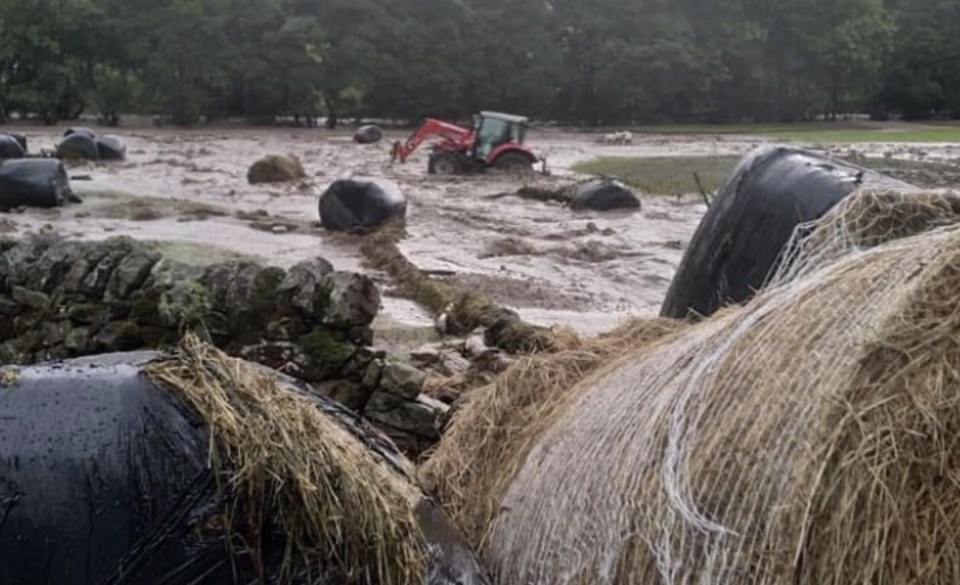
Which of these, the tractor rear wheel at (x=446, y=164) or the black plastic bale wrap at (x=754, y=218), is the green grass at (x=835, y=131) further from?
the black plastic bale wrap at (x=754, y=218)

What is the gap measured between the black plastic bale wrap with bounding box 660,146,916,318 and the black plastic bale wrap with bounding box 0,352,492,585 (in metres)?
3.16

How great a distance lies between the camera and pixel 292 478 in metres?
3.17

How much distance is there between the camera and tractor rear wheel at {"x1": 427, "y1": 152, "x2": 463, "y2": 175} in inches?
1252

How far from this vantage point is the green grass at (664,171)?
2948 cm

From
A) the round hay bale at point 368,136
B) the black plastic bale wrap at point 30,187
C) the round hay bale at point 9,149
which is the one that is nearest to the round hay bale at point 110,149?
the round hay bale at point 9,149

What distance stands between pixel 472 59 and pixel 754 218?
171 ft

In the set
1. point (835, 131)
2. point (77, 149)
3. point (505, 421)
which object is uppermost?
point (505, 421)

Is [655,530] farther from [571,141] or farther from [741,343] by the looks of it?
[571,141]

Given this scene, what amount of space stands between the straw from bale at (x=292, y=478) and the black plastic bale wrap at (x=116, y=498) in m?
0.04

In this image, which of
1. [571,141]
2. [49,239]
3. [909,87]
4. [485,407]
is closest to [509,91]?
[571,141]

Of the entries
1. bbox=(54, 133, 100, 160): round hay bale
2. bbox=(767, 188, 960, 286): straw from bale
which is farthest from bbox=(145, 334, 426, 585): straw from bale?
bbox=(54, 133, 100, 160): round hay bale

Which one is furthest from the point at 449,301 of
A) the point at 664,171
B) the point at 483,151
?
the point at 664,171

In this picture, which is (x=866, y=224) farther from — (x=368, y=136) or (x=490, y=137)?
(x=368, y=136)

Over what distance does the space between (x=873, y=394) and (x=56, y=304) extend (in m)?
5.97
